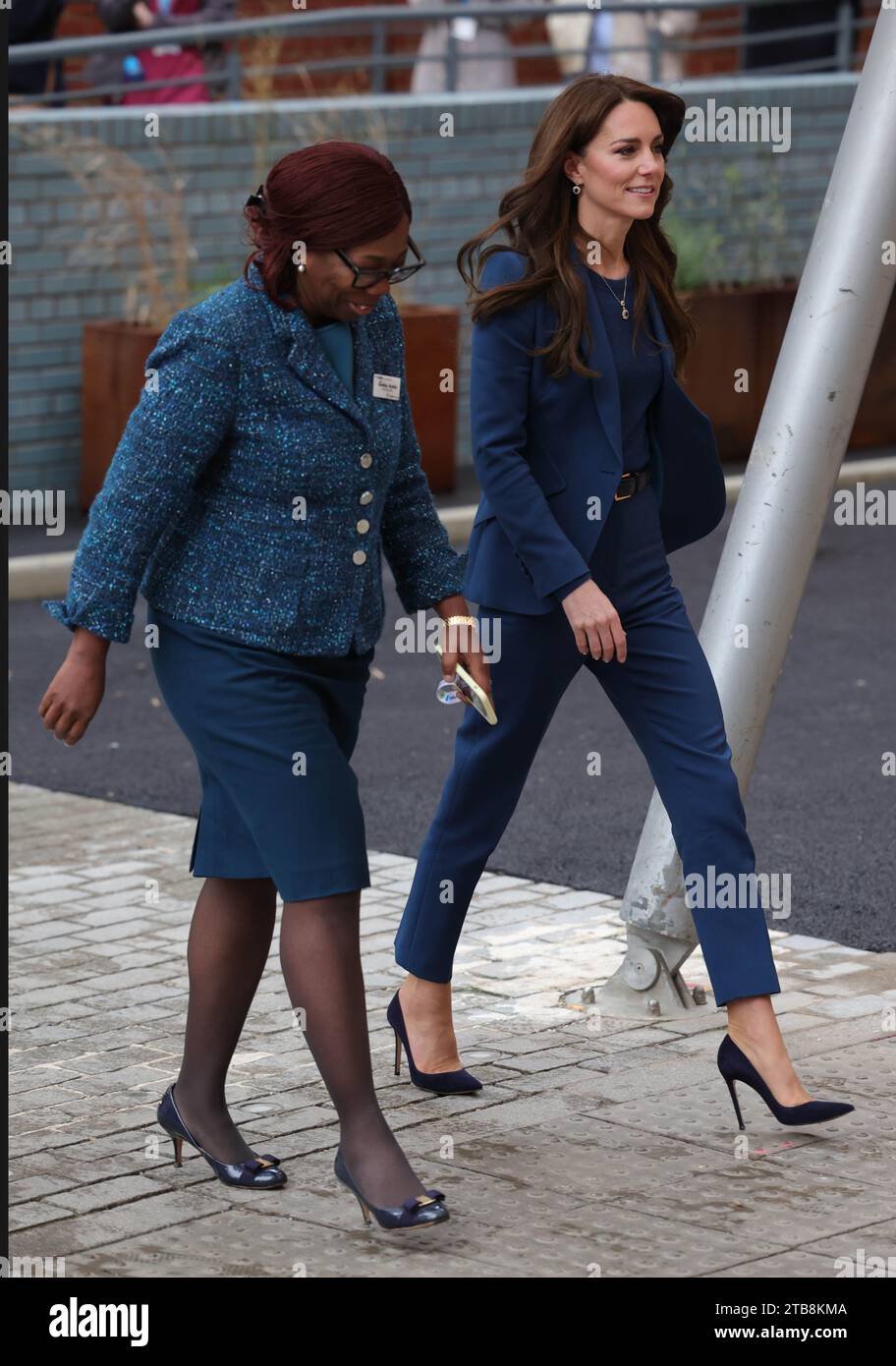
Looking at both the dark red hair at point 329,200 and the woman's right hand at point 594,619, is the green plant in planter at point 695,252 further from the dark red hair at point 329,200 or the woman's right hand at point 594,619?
the dark red hair at point 329,200

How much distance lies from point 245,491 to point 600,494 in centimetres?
96

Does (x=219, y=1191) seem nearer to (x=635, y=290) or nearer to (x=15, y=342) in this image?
(x=635, y=290)

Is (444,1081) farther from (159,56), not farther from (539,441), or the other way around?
(159,56)

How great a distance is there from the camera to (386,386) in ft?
15.0

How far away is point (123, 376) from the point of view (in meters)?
13.3

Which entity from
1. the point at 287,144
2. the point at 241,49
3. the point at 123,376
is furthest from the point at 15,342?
the point at 241,49

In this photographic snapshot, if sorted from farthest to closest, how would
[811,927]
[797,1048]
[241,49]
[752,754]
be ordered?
[241,49], [811,927], [752,754], [797,1048]

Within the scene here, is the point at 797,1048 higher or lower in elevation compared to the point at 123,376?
lower

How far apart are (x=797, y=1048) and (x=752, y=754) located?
0.75 meters

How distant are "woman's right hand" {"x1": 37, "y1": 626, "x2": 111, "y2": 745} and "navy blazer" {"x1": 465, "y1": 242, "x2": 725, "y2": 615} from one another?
106 cm

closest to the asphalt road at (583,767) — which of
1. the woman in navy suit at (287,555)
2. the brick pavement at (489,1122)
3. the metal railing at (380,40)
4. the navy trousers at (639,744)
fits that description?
the brick pavement at (489,1122)

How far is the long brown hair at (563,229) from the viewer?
16.5 ft

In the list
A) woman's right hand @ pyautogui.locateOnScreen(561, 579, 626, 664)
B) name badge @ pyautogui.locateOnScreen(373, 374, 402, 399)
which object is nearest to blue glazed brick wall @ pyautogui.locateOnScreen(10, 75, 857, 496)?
woman's right hand @ pyautogui.locateOnScreen(561, 579, 626, 664)

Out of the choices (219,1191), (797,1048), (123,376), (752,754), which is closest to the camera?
(219,1191)
